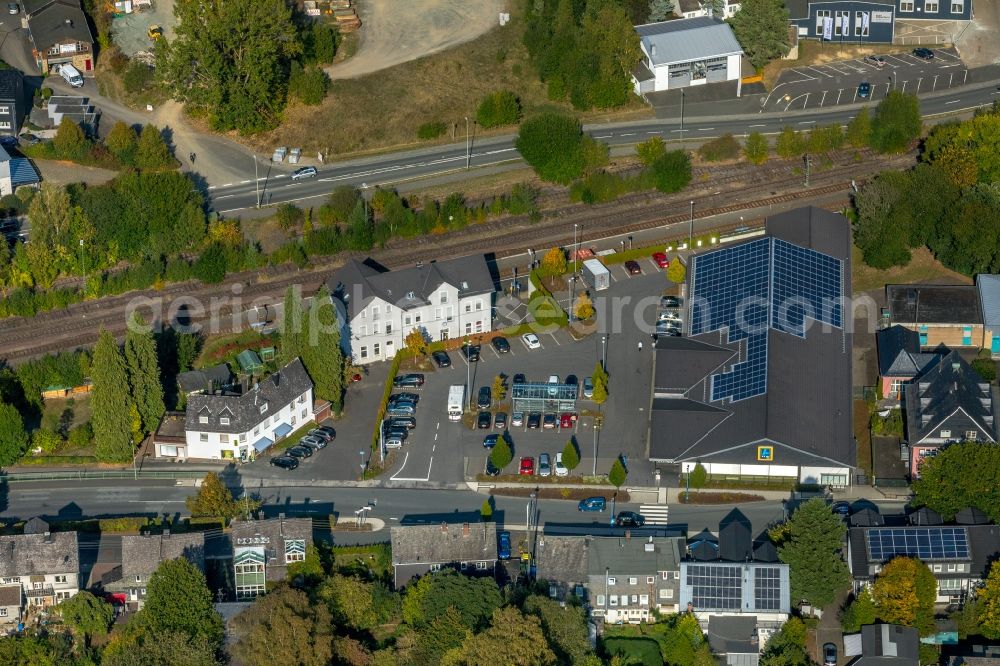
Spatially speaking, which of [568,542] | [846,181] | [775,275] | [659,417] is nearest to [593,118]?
[846,181]

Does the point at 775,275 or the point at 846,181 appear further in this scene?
the point at 846,181

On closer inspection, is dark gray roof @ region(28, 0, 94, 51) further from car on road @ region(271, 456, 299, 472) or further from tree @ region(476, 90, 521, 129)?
car on road @ region(271, 456, 299, 472)

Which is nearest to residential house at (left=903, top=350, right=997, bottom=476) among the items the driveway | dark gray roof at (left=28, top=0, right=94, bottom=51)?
the driveway

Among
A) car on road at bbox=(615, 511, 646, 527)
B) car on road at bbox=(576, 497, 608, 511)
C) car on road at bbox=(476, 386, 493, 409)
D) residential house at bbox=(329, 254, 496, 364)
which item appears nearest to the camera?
car on road at bbox=(615, 511, 646, 527)

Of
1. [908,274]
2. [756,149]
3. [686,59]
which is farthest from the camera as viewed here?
[686,59]

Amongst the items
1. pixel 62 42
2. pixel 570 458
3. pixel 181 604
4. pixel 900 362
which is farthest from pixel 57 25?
pixel 900 362

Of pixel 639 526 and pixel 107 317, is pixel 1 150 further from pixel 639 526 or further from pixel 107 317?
pixel 639 526

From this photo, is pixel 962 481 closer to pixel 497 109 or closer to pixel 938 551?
pixel 938 551
